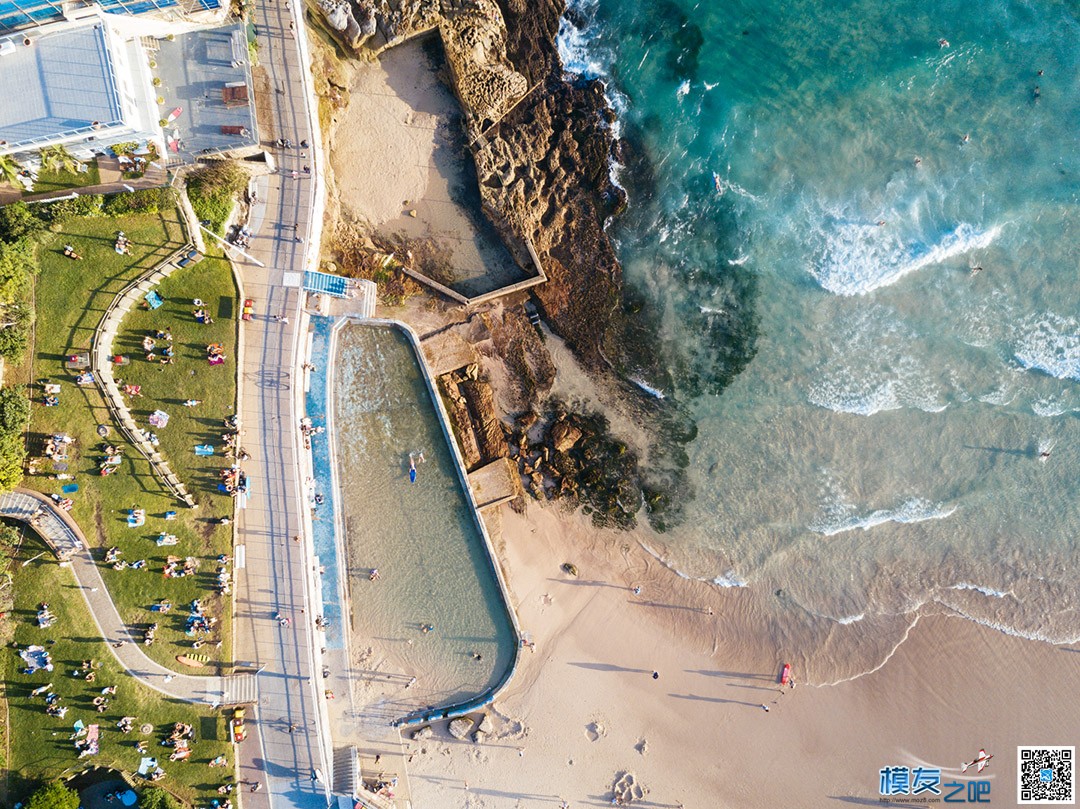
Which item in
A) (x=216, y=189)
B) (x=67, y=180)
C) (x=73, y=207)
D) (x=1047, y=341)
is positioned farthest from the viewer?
(x=1047, y=341)

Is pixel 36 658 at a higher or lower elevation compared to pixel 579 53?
lower

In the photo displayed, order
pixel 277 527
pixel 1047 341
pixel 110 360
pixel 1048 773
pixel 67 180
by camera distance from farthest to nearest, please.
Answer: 1. pixel 1047 341
2. pixel 1048 773
3. pixel 277 527
4. pixel 110 360
5. pixel 67 180

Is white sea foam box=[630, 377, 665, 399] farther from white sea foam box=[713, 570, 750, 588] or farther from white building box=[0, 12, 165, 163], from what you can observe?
white building box=[0, 12, 165, 163]

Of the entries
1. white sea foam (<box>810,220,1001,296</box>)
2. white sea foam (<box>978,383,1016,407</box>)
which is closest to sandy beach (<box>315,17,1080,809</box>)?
white sea foam (<box>978,383,1016,407</box>)

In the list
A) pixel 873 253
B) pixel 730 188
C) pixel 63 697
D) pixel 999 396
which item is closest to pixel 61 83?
pixel 63 697

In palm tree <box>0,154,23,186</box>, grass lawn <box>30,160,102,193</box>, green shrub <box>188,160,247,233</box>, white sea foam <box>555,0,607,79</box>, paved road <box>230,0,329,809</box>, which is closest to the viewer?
palm tree <box>0,154,23,186</box>

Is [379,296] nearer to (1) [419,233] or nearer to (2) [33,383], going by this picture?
(1) [419,233]

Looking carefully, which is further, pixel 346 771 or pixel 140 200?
pixel 346 771

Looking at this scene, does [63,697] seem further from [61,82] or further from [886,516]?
[886,516]
